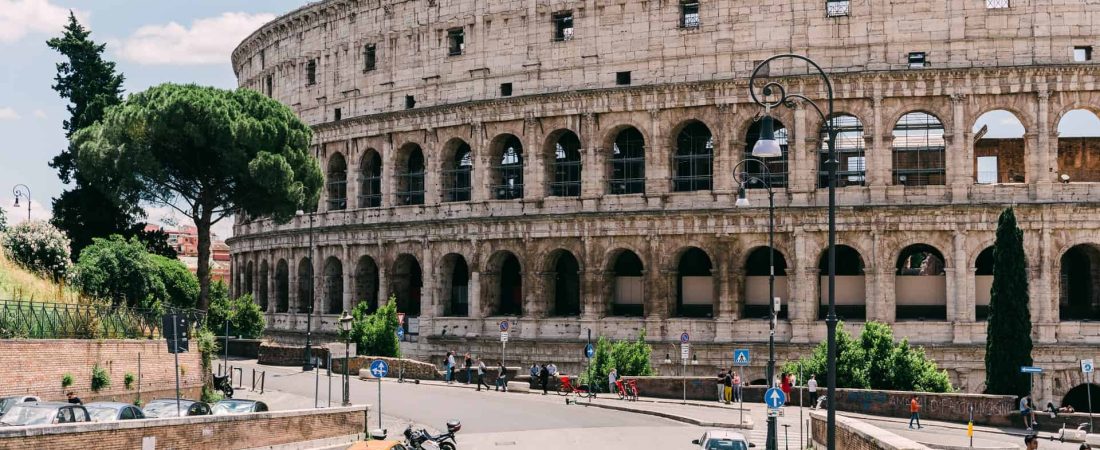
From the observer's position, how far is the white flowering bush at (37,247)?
5091 centimetres

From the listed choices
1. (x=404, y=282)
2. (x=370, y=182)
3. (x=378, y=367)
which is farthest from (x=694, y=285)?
(x=378, y=367)

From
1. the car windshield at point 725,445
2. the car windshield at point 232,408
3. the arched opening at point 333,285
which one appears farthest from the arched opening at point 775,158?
the car windshield at point 232,408

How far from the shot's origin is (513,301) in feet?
185

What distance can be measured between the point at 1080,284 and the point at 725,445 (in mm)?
29704

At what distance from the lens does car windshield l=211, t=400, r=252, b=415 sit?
92.4ft

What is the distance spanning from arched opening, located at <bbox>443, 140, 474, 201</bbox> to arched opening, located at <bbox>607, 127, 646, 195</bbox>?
646cm

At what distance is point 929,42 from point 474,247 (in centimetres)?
2024

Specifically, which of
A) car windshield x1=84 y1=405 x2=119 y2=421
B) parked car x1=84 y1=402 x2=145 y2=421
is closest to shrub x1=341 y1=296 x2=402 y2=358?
parked car x1=84 y1=402 x2=145 y2=421

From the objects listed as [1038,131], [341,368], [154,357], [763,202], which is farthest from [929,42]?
[154,357]

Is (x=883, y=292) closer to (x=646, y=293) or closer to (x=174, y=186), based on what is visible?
(x=646, y=293)

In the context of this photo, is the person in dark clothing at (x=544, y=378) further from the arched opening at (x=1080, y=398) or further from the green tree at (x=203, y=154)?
the arched opening at (x=1080, y=398)

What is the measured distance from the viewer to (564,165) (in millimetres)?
53562

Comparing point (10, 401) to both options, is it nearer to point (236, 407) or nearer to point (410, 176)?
point (236, 407)

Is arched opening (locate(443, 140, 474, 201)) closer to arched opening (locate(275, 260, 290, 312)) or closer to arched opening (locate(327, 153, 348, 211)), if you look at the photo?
arched opening (locate(327, 153, 348, 211))
